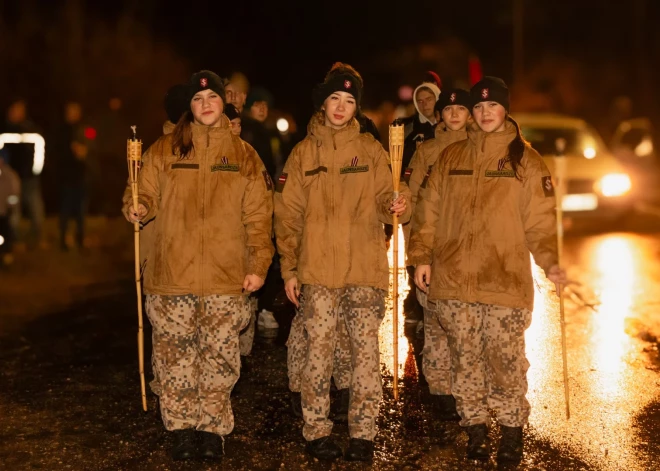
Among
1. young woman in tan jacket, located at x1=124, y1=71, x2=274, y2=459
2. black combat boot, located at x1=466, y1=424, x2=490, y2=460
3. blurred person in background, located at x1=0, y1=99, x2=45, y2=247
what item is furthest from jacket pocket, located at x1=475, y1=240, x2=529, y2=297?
blurred person in background, located at x1=0, y1=99, x2=45, y2=247

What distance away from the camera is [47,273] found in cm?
1221

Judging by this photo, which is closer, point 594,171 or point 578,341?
point 578,341

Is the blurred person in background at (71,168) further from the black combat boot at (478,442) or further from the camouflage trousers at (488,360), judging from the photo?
the black combat boot at (478,442)

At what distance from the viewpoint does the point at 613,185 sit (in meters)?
15.3

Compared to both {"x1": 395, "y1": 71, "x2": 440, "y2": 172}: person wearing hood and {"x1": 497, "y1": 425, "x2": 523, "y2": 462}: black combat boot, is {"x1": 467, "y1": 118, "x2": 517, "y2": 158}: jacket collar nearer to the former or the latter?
{"x1": 497, "y1": 425, "x2": 523, "y2": 462}: black combat boot

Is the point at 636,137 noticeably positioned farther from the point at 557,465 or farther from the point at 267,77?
the point at 267,77

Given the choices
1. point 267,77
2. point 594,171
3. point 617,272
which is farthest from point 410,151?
point 267,77

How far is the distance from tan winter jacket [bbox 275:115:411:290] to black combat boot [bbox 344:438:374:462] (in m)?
0.84

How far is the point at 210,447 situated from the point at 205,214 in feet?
4.11

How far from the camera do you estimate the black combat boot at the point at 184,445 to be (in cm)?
561

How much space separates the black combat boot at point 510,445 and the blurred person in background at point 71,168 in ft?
31.8

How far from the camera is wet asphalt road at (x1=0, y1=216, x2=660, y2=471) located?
5613mm

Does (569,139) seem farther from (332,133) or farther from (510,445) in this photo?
(510,445)

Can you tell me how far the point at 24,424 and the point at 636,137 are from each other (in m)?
15.0
